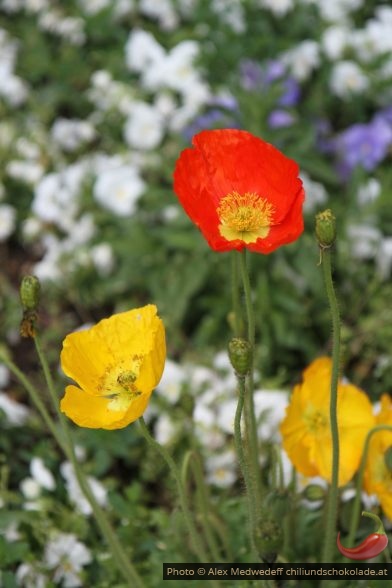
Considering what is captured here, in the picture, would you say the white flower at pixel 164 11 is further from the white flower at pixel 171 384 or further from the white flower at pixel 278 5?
the white flower at pixel 171 384

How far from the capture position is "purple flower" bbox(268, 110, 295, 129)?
2764 mm

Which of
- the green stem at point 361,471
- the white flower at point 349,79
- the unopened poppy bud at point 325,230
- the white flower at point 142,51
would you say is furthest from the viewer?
the white flower at point 142,51

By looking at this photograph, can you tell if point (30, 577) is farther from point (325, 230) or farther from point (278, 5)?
point (278, 5)

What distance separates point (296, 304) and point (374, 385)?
30 centimetres

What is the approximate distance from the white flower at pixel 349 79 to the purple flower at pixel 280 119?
316 mm

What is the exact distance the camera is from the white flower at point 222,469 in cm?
216

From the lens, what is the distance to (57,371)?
264 centimetres

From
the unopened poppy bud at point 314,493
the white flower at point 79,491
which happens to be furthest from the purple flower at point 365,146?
the unopened poppy bud at point 314,493

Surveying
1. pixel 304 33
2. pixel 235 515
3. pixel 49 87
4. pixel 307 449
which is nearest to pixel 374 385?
pixel 235 515

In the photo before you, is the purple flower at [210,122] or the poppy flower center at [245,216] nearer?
the poppy flower center at [245,216]

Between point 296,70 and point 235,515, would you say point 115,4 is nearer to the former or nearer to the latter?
point 296,70

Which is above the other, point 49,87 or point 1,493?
point 49,87

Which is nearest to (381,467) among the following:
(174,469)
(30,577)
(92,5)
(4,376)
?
(174,469)

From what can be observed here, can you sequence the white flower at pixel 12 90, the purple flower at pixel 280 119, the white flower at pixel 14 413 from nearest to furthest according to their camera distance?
the white flower at pixel 14 413 < the purple flower at pixel 280 119 < the white flower at pixel 12 90
